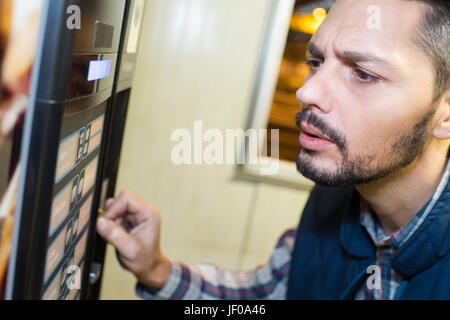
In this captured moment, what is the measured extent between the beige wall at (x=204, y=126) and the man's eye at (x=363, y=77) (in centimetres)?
137

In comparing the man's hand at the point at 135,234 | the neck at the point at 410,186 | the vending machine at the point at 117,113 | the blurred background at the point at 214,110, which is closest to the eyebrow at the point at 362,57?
the neck at the point at 410,186

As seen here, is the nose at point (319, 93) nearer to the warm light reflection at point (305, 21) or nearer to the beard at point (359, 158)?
the beard at point (359, 158)

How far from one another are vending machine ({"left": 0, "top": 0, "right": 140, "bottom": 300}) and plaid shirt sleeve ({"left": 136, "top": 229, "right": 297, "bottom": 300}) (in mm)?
429

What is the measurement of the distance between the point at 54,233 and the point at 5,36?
0.85 feet

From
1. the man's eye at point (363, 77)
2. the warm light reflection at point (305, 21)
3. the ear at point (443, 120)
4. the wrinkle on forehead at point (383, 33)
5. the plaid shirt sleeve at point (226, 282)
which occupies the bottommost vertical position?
the plaid shirt sleeve at point (226, 282)

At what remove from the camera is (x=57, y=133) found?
43 centimetres

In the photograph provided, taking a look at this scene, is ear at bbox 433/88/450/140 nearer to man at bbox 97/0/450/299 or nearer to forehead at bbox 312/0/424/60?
man at bbox 97/0/450/299

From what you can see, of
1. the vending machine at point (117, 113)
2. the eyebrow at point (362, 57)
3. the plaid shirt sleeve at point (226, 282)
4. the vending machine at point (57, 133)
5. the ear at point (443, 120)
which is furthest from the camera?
the plaid shirt sleeve at point (226, 282)

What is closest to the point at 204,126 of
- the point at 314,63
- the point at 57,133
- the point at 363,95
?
the point at 314,63

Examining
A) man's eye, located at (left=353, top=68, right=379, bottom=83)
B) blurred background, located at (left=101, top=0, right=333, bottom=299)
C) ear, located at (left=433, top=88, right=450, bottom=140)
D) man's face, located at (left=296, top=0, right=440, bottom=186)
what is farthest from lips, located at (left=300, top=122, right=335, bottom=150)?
blurred background, located at (left=101, top=0, right=333, bottom=299)

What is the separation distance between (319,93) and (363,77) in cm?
9

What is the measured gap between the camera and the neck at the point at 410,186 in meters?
0.96

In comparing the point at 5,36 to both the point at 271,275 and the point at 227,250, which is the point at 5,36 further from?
the point at 227,250

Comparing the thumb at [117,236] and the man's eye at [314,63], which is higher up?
the man's eye at [314,63]
